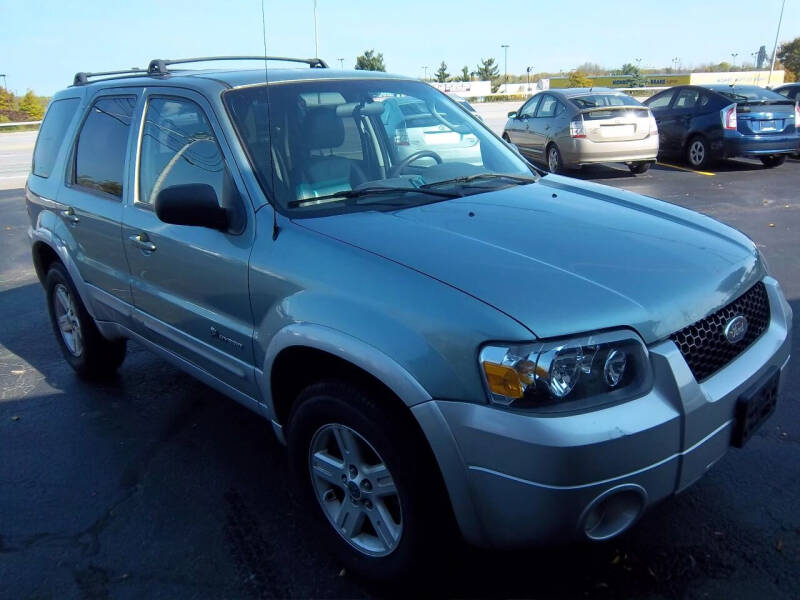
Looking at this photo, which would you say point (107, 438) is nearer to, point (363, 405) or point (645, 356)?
point (363, 405)

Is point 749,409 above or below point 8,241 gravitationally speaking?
above

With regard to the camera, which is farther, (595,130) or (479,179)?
(595,130)

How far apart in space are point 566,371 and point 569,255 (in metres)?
0.53

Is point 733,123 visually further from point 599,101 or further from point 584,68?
point 584,68

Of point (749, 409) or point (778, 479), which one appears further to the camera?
point (778, 479)

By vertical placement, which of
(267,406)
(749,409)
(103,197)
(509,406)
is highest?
(103,197)

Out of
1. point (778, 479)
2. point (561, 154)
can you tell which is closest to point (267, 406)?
point (778, 479)

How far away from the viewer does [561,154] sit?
12.3 meters

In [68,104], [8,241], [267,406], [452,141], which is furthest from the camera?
[8,241]

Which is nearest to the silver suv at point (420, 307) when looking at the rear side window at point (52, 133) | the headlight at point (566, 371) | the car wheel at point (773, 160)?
the headlight at point (566, 371)

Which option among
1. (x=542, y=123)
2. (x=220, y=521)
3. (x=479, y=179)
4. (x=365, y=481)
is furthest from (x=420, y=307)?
(x=542, y=123)

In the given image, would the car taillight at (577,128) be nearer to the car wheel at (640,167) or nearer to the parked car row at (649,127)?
the parked car row at (649,127)

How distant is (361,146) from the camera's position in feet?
11.1

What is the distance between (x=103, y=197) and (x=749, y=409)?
Answer: 11.2ft
